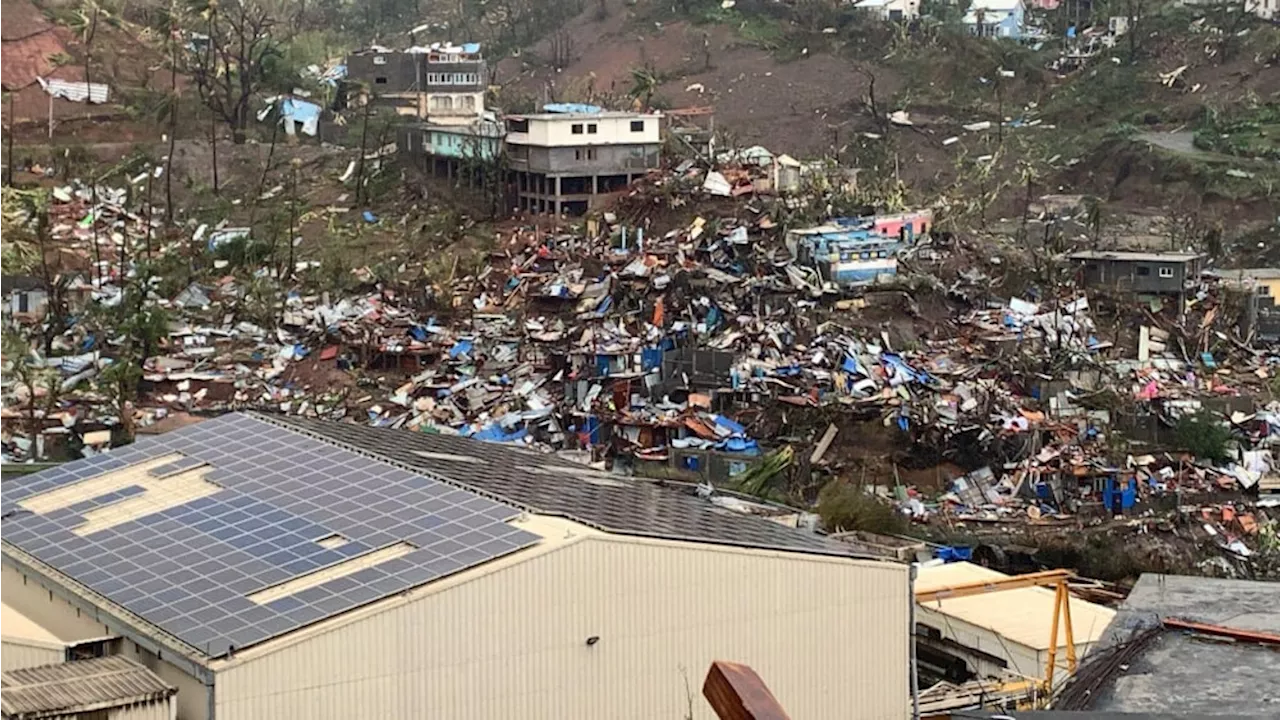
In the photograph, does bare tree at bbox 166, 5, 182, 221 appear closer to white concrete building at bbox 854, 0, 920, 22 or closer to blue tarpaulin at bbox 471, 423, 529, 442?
blue tarpaulin at bbox 471, 423, 529, 442

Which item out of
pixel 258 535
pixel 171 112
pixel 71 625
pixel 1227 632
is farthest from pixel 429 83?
pixel 1227 632

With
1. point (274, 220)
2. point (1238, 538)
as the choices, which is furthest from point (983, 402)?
point (274, 220)

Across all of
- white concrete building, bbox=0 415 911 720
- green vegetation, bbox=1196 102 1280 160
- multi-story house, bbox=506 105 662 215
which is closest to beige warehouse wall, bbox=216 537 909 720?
white concrete building, bbox=0 415 911 720

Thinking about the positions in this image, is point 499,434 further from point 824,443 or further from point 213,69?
point 213,69

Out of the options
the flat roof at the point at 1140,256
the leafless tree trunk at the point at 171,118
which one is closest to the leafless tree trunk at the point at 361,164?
the leafless tree trunk at the point at 171,118

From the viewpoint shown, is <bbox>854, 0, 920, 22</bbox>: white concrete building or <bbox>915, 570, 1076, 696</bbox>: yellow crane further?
<bbox>854, 0, 920, 22</bbox>: white concrete building

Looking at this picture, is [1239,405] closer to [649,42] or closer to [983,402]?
[983,402]
